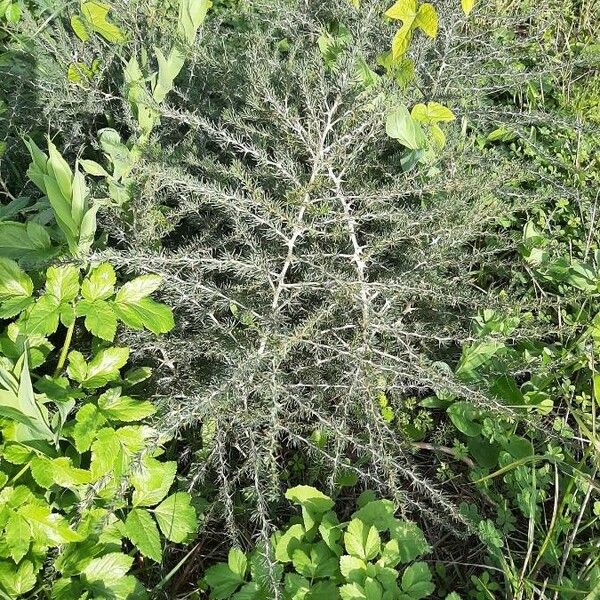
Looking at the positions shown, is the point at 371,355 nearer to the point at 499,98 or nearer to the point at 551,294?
the point at 551,294

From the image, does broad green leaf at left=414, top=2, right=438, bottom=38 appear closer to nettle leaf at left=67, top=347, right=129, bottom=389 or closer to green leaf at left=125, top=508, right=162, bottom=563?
nettle leaf at left=67, top=347, right=129, bottom=389

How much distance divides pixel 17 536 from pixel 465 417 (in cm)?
126

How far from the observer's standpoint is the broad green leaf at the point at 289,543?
1690 millimetres

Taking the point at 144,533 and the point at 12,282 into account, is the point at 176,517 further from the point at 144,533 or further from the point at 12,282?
the point at 12,282

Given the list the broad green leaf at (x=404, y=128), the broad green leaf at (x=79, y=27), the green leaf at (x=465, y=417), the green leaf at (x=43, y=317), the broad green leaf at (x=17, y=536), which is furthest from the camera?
the broad green leaf at (x=79, y=27)

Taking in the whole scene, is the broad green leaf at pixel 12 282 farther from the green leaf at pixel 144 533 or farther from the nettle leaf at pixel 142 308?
the green leaf at pixel 144 533

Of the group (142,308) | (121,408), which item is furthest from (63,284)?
(121,408)

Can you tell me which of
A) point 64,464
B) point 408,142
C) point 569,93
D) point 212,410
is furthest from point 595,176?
point 64,464

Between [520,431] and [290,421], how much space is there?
0.75 metres

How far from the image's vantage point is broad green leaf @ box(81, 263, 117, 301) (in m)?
1.63

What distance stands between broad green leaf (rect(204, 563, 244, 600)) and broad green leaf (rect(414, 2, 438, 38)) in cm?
140

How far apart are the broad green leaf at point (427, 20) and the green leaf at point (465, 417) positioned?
1043 millimetres

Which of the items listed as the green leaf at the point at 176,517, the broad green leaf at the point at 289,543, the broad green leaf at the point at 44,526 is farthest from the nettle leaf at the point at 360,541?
the broad green leaf at the point at 44,526

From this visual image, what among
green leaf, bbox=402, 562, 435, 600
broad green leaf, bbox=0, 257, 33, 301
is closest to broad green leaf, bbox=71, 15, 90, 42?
broad green leaf, bbox=0, 257, 33, 301
